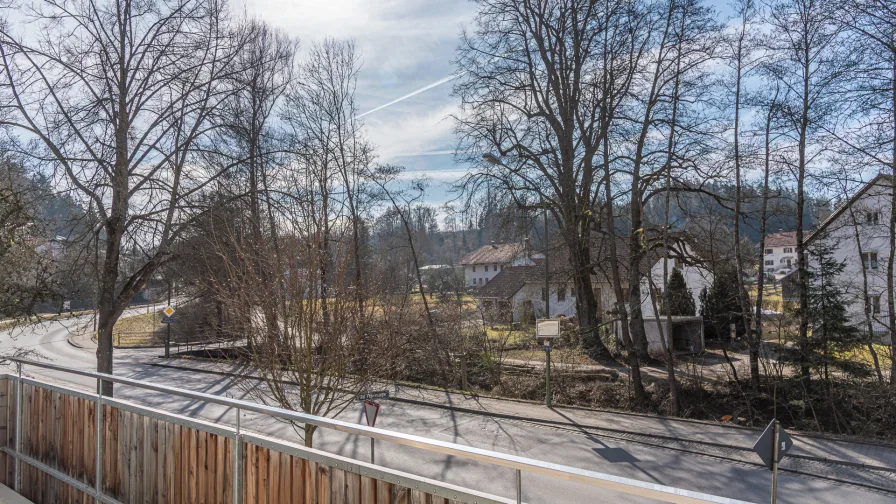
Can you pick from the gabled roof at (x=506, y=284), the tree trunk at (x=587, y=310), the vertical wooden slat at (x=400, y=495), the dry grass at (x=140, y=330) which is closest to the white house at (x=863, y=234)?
the tree trunk at (x=587, y=310)

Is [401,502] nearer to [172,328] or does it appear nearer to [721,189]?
[721,189]

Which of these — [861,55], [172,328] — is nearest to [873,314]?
[861,55]

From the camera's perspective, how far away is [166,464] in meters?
4.75

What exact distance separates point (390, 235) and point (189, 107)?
53.3ft

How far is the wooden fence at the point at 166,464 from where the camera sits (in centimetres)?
327

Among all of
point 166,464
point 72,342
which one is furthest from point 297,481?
point 72,342

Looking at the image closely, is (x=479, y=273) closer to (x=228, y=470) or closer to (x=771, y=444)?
(x=771, y=444)

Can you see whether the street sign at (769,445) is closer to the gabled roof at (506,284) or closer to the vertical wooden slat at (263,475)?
the vertical wooden slat at (263,475)

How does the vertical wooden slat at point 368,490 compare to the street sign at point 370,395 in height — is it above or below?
above

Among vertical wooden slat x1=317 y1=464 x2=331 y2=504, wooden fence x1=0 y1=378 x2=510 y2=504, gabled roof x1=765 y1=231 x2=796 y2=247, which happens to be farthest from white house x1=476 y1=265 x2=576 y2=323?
vertical wooden slat x1=317 y1=464 x2=331 y2=504

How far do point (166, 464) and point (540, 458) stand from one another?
26.7ft

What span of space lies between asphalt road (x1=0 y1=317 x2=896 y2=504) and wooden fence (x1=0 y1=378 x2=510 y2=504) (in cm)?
352

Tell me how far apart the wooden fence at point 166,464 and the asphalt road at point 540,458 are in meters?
3.52

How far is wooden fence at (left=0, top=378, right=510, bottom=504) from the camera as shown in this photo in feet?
10.7
